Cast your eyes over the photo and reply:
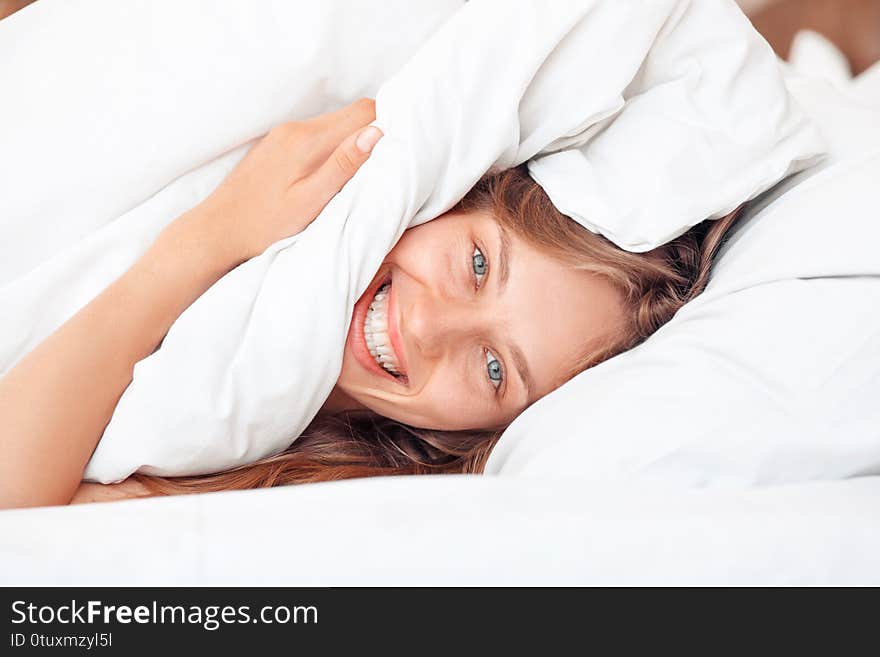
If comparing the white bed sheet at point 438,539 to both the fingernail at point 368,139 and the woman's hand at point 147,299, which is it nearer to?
the woman's hand at point 147,299

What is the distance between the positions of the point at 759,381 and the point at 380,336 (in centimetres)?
40

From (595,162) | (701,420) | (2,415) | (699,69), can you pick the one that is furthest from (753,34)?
(2,415)

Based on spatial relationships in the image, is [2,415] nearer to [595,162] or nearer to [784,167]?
[595,162]

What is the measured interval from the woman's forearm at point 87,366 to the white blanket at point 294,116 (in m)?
0.03

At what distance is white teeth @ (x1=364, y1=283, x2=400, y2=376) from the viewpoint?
0.99 meters

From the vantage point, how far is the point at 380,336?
991 mm

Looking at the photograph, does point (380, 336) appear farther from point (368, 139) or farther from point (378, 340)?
point (368, 139)

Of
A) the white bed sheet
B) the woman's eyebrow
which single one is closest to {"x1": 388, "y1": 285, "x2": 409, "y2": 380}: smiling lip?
the woman's eyebrow

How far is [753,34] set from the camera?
1.03 meters

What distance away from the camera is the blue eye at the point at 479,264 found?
0.98 meters

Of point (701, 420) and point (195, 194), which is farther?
point (195, 194)

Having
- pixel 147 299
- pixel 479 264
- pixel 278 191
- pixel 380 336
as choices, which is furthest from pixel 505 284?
pixel 147 299

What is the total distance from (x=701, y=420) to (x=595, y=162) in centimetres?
36

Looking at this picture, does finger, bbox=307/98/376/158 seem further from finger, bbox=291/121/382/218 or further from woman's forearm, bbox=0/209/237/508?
woman's forearm, bbox=0/209/237/508
